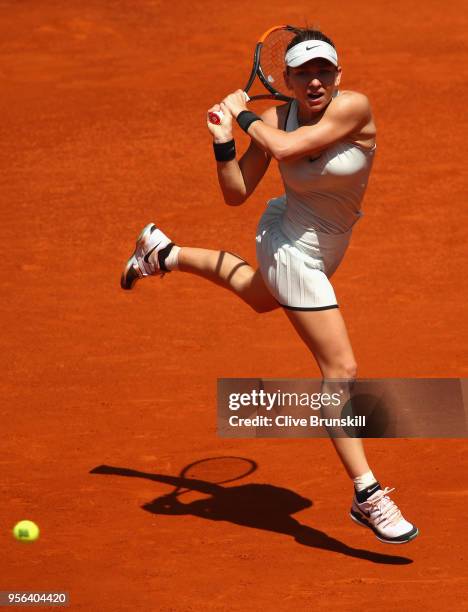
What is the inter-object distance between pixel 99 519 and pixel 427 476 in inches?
69.5

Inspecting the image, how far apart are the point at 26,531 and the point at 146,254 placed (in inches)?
67.5

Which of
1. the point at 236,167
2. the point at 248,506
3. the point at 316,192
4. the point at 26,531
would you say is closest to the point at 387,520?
the point at 248,506

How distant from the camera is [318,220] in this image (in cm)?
646

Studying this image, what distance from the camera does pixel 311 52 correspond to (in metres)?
6.19

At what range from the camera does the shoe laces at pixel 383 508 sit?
6.33m

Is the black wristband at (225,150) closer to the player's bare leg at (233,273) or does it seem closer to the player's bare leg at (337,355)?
the player's bare leg at (233,273)

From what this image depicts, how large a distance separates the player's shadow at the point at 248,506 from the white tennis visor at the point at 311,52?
231cm

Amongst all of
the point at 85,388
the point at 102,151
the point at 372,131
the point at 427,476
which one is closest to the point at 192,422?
the point at 85,388

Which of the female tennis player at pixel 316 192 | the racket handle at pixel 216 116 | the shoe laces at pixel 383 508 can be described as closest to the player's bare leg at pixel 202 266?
the female tennis player at pixel 316 192

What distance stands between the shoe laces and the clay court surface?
19 centimetres

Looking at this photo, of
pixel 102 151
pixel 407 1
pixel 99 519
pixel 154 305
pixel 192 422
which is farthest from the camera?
pixel 407 1

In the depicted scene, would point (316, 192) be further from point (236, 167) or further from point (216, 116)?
point (216, 116)

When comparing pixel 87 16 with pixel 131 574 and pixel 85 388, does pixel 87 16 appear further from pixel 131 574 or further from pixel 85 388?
pixel 131 574

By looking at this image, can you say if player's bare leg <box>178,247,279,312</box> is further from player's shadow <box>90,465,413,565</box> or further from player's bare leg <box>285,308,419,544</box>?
player's shadow <box>90,465,413,565</box>
